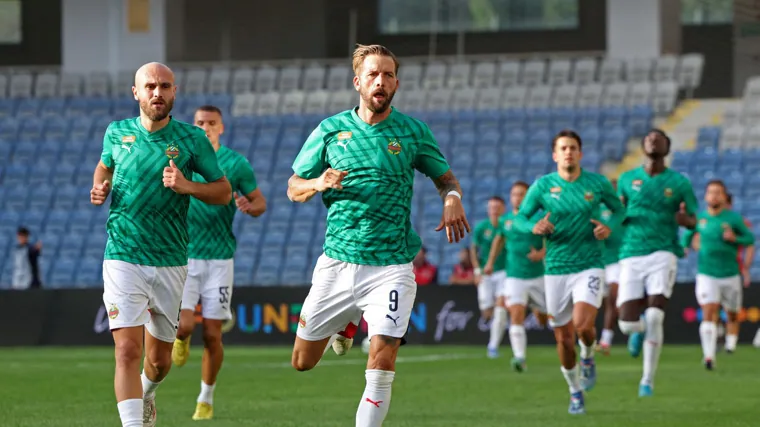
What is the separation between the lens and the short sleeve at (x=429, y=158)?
799 cm

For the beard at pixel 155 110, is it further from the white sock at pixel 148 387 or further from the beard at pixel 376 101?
the white sock at pixel 148 387

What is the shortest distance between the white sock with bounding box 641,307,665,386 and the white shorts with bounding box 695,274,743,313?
475 cm

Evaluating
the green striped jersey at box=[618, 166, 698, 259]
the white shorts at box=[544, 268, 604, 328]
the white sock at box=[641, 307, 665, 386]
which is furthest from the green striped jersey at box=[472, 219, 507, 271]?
the white shorts at box=[544, 268, 604, 328]

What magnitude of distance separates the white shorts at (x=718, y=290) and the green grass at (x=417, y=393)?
2.74 feet

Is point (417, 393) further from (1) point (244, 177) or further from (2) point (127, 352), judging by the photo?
(2) point (127, 352)

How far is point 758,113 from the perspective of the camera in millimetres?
30594

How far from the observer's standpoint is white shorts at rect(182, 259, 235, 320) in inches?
456

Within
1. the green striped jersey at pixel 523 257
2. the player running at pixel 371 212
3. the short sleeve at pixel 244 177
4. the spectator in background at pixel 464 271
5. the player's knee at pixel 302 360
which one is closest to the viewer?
the player running at pixel 371 212

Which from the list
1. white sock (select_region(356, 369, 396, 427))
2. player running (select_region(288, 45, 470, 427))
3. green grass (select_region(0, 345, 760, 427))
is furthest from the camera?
green grass (select_region(0, 345, 760, 427))

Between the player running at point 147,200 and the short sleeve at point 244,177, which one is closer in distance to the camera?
the player running at point 147,200

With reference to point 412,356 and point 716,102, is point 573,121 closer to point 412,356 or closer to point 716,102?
point 716,102

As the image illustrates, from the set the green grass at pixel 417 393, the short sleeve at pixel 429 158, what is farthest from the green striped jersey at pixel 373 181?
the green grass at pixel 417 393

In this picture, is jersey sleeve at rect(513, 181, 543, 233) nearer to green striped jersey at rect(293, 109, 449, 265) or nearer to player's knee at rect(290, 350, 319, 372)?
green striped jersey at rect(293, 109, 449, 265)

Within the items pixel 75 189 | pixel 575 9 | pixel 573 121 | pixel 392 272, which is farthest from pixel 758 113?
pixel 392 272
